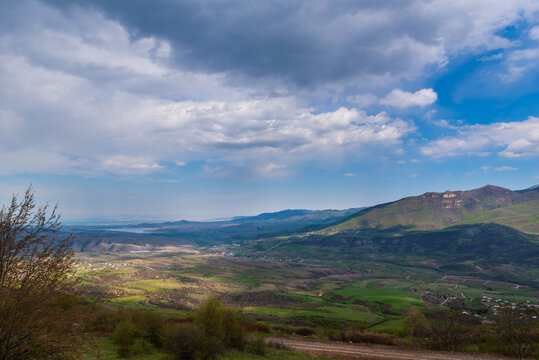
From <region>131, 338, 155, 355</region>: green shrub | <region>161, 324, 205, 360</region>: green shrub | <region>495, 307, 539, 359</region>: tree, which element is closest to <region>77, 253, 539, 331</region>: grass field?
<region>495, 307, 539, 359</region>: tree

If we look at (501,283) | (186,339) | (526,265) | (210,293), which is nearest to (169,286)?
(210,293)

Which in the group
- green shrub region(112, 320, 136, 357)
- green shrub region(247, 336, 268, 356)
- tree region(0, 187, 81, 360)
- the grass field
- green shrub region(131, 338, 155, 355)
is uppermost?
tree region(0, 187, 81, 360)

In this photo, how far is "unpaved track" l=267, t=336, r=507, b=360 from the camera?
29172 millimetres

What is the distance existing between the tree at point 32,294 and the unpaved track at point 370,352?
25.5 meters

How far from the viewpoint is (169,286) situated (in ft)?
372

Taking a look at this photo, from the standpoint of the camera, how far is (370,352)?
31547 mm

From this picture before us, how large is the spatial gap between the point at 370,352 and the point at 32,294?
3243 cm

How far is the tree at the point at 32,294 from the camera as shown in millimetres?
12047

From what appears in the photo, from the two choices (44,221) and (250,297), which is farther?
(250,297)

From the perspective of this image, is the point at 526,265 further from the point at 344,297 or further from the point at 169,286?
the point at 169,286

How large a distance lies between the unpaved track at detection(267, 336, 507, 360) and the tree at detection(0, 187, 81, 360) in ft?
83.6

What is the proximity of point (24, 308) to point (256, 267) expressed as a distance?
186836 millimetres

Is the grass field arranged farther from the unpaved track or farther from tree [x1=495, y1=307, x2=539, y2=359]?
tree [x1=495, y1=307, x2=539, y2=359]

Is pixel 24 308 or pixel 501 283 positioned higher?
pixel 24 308
